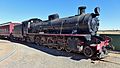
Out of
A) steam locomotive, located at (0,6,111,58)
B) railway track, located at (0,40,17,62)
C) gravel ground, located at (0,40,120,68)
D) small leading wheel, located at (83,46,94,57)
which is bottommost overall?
gravel ground, located at (0,40,120,68)

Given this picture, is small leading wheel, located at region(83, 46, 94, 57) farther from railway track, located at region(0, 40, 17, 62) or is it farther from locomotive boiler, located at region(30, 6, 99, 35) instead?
railway track, located at region(0, 40, 17, 62)

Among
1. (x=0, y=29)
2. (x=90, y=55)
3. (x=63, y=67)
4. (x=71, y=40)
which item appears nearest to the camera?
(x=63, y=67)

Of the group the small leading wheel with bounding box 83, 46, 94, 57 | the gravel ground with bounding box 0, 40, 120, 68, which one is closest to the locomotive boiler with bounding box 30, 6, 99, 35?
the small leading wheel with bounding box 83, 46, 94, 57

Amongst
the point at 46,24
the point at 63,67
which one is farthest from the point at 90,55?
the point at 46,24

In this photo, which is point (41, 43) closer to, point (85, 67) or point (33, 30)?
point (33, 30)

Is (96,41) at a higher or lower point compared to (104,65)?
higher

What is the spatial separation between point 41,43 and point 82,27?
6639 millimetres

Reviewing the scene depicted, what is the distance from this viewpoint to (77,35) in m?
11.8

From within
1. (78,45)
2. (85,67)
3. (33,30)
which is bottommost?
(85,67)

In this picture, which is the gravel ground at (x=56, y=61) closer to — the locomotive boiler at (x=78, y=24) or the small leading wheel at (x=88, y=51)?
the small leading wheel at (x=88, y=51)

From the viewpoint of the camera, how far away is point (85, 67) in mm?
8391

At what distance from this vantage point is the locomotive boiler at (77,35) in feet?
36.8

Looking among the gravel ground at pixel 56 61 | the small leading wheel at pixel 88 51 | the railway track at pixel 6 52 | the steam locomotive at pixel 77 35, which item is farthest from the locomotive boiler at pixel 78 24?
the railway track at pixel 6 52

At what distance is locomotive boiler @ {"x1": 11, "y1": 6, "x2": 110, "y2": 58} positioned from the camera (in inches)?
442
